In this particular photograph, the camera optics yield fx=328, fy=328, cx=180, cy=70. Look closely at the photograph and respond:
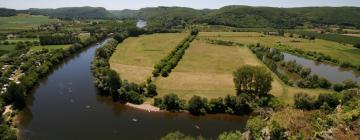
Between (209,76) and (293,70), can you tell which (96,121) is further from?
(293,70)

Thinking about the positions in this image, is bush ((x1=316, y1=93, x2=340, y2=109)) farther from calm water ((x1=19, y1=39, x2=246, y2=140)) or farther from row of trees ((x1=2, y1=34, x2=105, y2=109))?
row of trees ((x1=2, y1=34, x2=105, y2=109))

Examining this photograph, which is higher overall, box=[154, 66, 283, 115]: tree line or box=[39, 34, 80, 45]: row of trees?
box=[39, 34, 80, 45]: row of trees

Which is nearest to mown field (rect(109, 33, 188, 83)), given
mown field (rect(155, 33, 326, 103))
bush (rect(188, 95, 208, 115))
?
mown field (rect(155, 33, 326, 103))

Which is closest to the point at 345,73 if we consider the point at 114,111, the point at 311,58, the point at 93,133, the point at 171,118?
the point at 311,58

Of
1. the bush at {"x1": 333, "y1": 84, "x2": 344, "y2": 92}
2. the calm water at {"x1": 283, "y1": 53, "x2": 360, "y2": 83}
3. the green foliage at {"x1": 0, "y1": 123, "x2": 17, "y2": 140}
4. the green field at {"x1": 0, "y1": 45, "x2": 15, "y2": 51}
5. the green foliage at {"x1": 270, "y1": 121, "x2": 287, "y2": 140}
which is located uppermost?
the green foliage at {"x1": 270, "y1": 121, "x2": 287, "y2": 140}

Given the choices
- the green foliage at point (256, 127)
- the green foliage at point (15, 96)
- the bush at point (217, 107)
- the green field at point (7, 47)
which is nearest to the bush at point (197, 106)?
the bush at point (217, 107)

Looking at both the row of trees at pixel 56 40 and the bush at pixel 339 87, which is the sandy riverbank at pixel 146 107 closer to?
the bush at pixel 339 87

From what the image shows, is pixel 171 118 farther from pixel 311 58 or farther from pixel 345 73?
pixel 311 58

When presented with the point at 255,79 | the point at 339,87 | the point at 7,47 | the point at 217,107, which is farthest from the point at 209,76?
the point at 7,47
